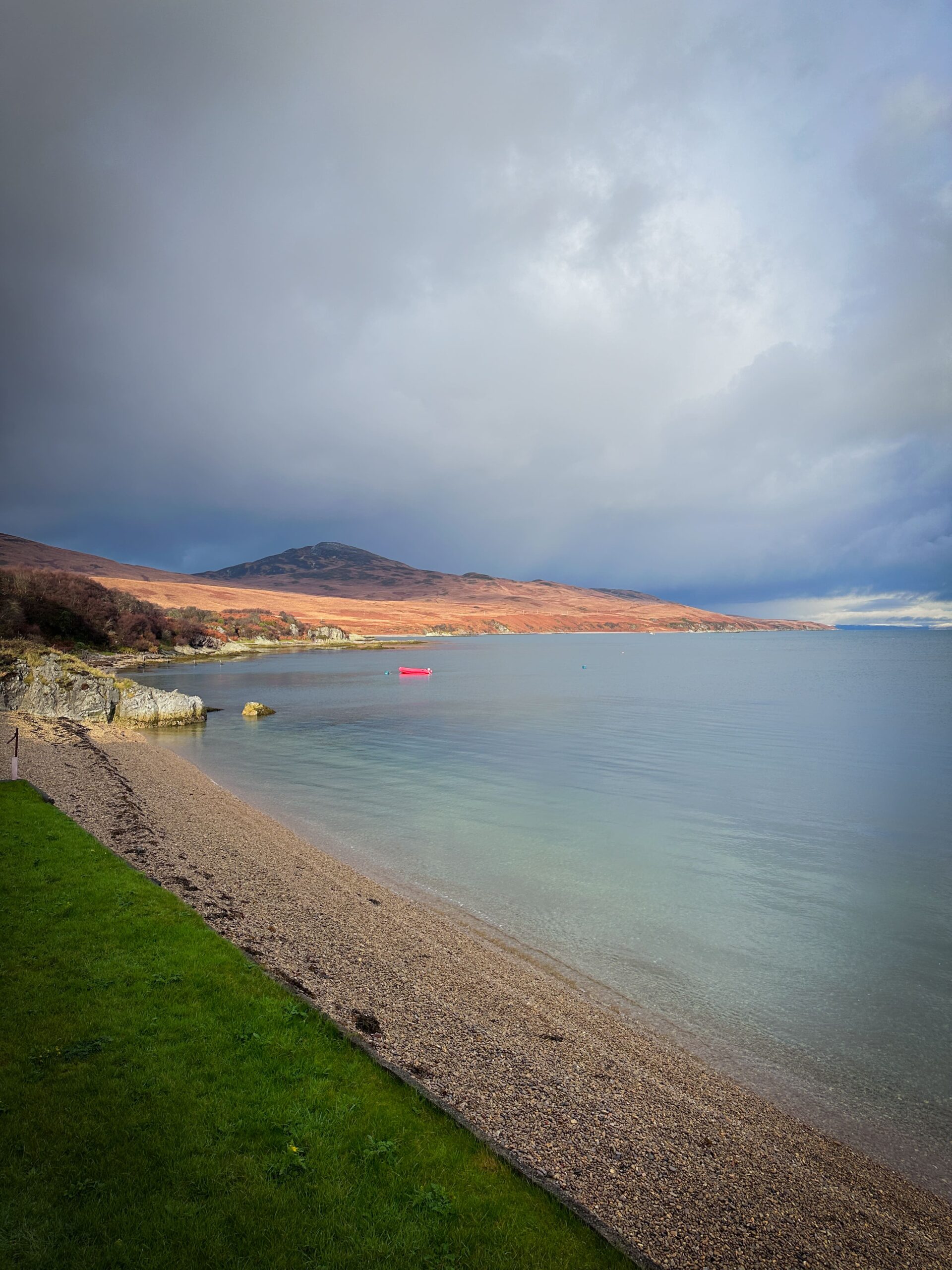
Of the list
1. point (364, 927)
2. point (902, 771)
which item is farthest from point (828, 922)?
point (902, 771)

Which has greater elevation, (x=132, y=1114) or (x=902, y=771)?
(x=132, y=1114)

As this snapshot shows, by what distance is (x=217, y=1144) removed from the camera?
6.22 meters

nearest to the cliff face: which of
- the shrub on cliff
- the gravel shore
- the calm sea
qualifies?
the calm sea

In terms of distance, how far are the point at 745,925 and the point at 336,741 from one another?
2706 centimetres

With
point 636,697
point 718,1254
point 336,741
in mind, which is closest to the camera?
point 718,1254

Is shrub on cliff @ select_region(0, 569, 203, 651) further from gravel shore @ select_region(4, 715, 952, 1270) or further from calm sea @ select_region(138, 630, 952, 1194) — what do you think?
gravel shore @ select_region(4, 715, 952, 1270)

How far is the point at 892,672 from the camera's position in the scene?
296ft

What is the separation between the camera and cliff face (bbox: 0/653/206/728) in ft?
121

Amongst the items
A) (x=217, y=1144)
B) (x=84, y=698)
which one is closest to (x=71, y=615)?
(x=84, y=698)

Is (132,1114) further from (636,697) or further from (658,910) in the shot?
(636,697)

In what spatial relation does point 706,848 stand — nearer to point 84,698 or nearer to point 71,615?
point 84,698

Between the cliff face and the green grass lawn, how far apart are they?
33.2 m

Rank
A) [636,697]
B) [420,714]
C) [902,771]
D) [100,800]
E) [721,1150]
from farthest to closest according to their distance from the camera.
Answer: [636,697], [420,714], [902,771], [100,800], [721,1150]

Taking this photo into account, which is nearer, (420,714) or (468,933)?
(468,933)
